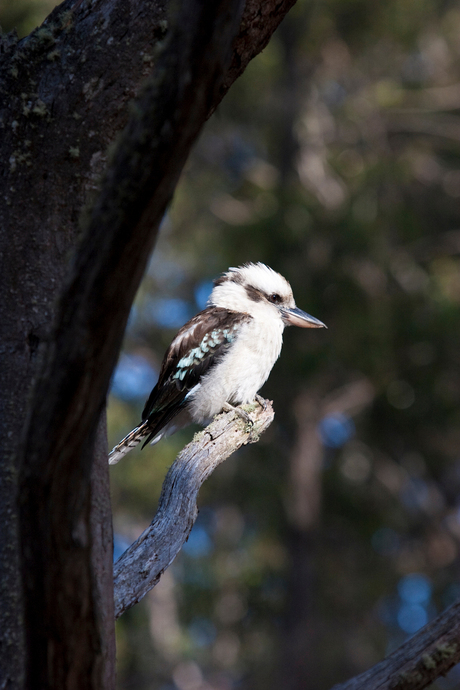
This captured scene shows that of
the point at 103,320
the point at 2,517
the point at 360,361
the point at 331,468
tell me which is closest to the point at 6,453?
the point at 2,517

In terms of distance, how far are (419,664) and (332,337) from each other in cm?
676

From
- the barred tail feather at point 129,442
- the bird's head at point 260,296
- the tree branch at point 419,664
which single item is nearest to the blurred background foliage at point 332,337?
the bird's head at point 260,296

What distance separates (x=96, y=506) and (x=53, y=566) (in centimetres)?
44

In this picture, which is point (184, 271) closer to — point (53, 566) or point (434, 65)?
point (434, 65)

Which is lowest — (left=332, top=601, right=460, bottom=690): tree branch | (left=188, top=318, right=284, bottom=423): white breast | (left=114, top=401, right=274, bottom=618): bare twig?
(left=332, top=601, right=460, bottom=690): tree branch

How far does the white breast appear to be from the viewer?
3473 mm

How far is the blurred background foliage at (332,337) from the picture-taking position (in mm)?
8562

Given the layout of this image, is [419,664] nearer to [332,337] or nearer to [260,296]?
[260,296]

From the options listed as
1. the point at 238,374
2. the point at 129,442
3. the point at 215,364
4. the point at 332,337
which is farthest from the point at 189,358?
the point at 332,337

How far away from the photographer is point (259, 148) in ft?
37.2

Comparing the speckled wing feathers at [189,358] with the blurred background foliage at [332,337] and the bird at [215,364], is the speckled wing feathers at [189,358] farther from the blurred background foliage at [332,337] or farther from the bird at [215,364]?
the blurred background foliage at [332,337]

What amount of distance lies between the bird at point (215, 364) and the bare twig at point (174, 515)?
0.69 m

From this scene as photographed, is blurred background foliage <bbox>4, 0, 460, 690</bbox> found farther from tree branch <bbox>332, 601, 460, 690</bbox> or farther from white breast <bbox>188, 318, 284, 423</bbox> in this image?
tree branch <bbox>332, 601, 460, 690</bbox>

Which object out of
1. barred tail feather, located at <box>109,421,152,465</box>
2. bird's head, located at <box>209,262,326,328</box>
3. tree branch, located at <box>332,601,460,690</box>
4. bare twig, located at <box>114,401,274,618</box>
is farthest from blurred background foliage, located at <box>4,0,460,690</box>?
tree branch, located at <box>332,601,460,690</box>
